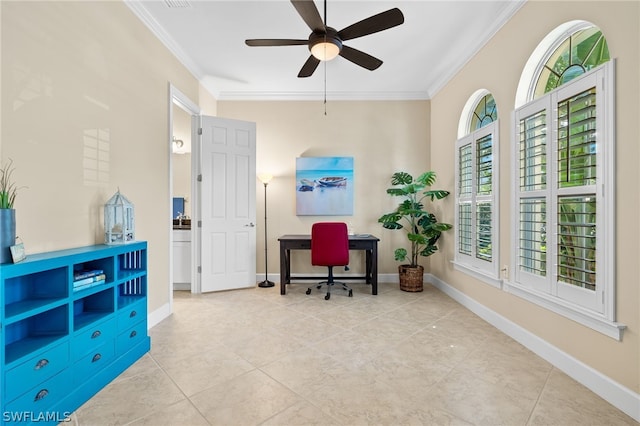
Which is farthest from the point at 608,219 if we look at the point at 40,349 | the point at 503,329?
the point at 40,349

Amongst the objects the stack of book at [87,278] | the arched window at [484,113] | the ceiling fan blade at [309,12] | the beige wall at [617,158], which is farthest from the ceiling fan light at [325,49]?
the stack of book at [87,278]

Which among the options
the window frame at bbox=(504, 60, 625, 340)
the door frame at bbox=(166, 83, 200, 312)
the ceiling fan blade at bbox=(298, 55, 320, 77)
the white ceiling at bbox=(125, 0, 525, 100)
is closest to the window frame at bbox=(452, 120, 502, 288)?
the window frame at bbox=(504, 60, 625, 340)

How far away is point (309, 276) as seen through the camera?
4465 millimetres

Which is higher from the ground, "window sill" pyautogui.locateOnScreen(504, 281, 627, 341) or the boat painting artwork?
the boat painting artwork

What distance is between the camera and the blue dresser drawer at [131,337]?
6.59ft

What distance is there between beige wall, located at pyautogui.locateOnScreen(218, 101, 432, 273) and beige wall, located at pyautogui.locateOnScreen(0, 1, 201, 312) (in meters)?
1.70

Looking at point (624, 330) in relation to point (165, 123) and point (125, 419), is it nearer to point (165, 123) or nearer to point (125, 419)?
point (125, 419)

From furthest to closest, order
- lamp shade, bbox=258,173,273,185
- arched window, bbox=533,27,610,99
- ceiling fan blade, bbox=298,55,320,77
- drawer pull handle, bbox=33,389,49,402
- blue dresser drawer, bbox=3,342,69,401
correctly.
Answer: lamp shade, bbox=258,173,273,185 → ceiling fan blade, bbox=298,55,320,77 → arched window, bbox=533,27,610,99 → drawer pull handle, bbox=33,389,49,402 → blue dresser drawer, bbox=3,342,69,401

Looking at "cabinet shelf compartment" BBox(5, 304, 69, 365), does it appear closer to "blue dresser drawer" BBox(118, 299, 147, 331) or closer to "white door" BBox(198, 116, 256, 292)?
"blue dresser drawer" BBox(118, 299, 147, 331)

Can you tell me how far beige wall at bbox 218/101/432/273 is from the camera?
450cm

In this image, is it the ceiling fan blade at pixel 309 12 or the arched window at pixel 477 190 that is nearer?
the ceiling fan blade at pixel 309 12

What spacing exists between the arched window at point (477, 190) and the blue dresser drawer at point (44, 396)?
335 cm

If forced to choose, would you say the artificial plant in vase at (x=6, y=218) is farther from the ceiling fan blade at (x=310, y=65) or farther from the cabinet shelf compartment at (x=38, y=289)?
the ceiling fan blade at (x=310, y=65)

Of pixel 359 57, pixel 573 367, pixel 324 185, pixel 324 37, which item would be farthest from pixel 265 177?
pixel 573 367
